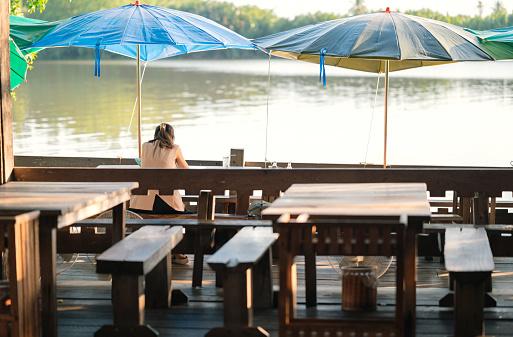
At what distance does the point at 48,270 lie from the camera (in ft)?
11.2

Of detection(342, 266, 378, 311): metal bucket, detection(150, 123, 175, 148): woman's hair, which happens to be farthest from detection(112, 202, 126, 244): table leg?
detection(150, 123, 175, 148): woman's hair

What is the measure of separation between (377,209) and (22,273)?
1.52m

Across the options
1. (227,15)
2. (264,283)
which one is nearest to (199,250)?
(264,283)

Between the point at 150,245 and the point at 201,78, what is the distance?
1488 inches

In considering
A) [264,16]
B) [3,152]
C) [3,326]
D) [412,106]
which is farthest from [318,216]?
[264,16]

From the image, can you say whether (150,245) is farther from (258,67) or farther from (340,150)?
(258,67)

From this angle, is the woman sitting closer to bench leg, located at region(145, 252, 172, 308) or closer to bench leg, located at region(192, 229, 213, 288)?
bench leg, located at region(192, 229, 213, 288)

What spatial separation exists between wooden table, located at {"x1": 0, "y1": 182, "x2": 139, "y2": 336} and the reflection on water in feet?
28.3

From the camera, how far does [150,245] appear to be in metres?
3.65

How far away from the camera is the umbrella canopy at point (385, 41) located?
512 cm

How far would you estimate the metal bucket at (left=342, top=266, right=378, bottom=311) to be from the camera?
3.94m

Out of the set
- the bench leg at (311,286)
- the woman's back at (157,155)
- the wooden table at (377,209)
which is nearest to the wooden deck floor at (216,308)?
the bench leg at (311,286)

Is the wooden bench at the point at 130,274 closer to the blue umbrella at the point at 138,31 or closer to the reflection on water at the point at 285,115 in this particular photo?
the blue umbrella at the point at 138,31

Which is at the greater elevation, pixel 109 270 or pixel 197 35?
pixel 197 35
